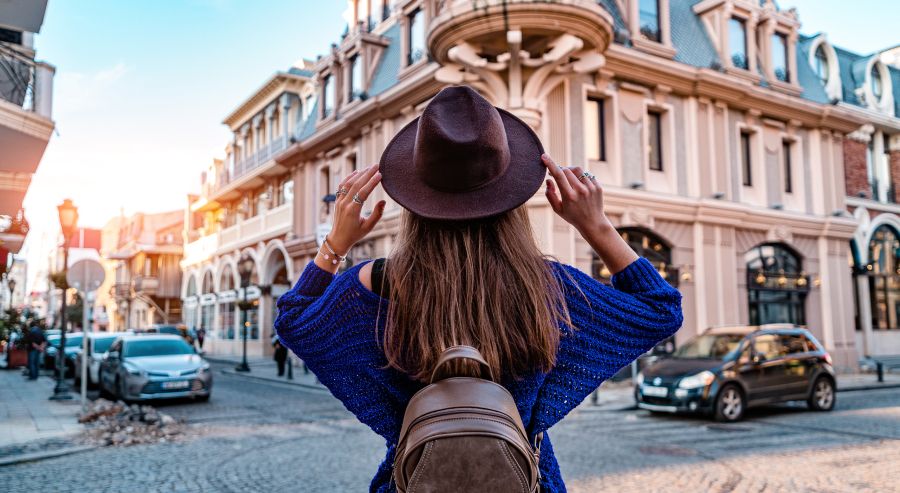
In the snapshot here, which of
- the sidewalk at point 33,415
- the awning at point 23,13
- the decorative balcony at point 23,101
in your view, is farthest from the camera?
the decorative balcony at point 23,101

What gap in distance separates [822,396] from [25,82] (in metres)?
15.4

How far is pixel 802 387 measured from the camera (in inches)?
515

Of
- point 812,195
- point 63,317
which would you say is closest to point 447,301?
point 63,317

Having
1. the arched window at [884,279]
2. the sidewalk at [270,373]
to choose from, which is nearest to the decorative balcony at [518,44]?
the sidewalk at [270,373]

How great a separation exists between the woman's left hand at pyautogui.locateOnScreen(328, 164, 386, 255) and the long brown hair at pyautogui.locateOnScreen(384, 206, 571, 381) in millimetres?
196

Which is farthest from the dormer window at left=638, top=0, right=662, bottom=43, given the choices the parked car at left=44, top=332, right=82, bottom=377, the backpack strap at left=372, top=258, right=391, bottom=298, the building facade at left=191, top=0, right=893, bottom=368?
the backpack strap at left=372, top=258, right=391, bottom=298

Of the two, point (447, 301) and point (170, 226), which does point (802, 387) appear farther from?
point (170, 226)

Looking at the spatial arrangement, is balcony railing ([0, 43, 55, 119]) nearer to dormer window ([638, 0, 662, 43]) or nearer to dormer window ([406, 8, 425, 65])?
dormer window ([406, 8, 425, 65])

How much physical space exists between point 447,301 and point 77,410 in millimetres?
13977

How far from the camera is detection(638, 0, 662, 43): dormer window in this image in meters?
19.6

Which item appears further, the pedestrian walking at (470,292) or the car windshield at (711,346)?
the car windshield at (711,346)

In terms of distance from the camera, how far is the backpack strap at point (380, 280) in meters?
1.72

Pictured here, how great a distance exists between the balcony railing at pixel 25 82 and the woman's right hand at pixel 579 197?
1284 centimetres

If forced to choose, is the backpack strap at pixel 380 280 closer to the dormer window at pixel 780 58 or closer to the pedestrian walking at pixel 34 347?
the pedestrian walking at pixel 34 347
